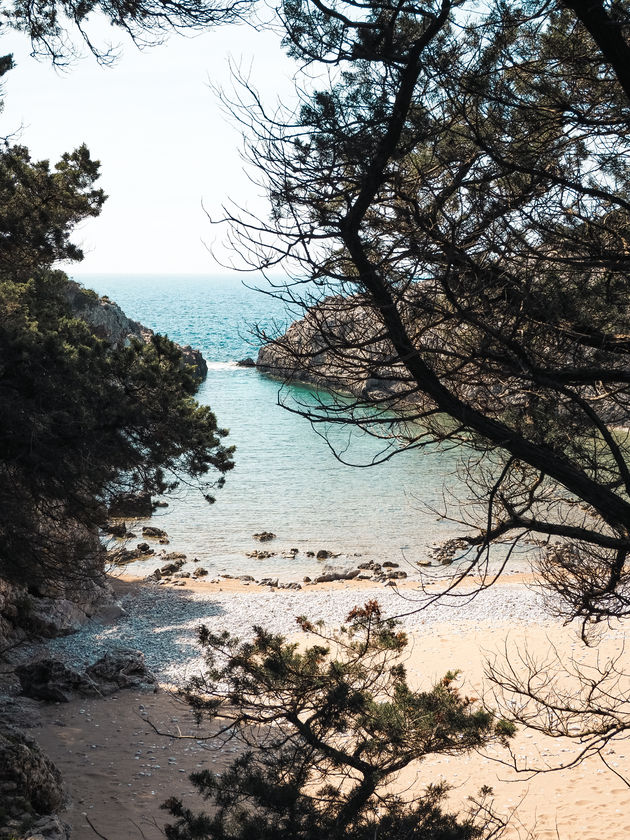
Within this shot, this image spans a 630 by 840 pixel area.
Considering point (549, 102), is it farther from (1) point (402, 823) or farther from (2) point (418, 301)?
(1) point (402, 823)

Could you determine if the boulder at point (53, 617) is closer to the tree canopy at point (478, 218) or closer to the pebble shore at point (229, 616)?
the pebble shore at point (229, 616)

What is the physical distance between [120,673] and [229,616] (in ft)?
13.5

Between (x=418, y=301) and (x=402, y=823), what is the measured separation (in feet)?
10.9

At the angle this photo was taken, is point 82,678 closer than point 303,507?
Yes

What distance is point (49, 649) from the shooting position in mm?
12742

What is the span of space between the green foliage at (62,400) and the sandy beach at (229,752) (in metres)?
2.25

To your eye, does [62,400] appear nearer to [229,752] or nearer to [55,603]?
[229,752]

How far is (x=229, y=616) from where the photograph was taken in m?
15.1

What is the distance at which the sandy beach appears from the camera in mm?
7672

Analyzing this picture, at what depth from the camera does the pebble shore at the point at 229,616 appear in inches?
516

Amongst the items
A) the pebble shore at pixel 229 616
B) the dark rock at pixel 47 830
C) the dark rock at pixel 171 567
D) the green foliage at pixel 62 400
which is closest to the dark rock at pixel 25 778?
the dark rock at pixel 47 830

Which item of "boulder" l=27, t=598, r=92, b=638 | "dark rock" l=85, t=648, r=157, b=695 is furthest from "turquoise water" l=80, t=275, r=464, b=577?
"boulder" l=27, t=598, r=92, b=638

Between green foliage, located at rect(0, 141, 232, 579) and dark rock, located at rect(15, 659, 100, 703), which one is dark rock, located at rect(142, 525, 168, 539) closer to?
dark rock, located at rect(15, 659, 100, 703)

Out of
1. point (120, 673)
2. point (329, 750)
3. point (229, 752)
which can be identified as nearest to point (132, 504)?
point (229, 752)
